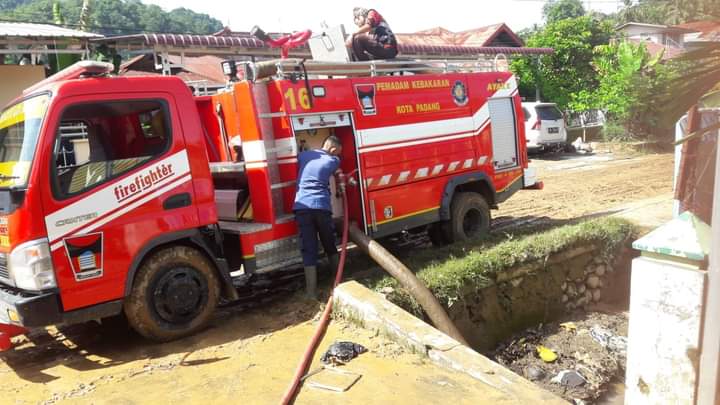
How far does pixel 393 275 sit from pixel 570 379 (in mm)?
2070

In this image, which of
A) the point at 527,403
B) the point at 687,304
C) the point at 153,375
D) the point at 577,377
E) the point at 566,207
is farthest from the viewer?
the point at 566,207

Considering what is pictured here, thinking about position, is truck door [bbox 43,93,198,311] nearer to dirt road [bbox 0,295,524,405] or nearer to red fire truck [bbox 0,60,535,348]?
red fire truck [bbox 0,60,535,348]

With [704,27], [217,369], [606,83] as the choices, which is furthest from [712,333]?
[606,83]

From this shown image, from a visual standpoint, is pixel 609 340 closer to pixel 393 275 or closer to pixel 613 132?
pixel 393 275

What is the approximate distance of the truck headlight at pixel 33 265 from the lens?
14.4 ft

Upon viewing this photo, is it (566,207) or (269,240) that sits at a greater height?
(269,240)

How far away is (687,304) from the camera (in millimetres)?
2939

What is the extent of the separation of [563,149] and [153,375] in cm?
1806

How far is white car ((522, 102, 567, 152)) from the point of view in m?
18.2

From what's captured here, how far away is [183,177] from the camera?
204 inches

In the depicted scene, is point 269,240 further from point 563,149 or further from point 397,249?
point 563,149

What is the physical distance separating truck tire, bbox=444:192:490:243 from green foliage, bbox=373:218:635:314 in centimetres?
65

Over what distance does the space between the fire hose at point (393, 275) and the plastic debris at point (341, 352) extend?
0.14 metres

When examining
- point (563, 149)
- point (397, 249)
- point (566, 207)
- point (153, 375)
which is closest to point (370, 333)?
point (153, 375)
